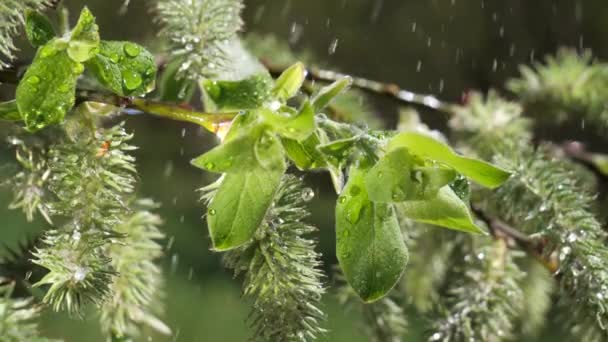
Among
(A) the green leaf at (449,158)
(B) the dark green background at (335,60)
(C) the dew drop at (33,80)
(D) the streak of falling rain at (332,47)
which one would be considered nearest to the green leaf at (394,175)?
(A) the green leaf at (449,158)

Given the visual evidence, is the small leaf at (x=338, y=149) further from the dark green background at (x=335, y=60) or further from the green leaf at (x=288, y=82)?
the dark green background at (x=335, y=60)

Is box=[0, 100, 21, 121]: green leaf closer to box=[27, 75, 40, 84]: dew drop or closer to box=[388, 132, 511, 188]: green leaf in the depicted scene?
box=[27, 75, 40, 84]: dew drop

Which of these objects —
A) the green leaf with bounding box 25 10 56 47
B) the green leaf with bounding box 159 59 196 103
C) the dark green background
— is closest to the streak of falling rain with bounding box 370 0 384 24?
the dark green background

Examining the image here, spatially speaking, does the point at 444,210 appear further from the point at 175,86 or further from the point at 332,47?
the point at 332,47

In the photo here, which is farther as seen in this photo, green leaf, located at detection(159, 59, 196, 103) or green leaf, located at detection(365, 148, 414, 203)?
green leaf, located at detection(159, 59, 196, 103)

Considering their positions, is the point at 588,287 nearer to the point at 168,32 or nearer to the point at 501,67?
the point at 168,32

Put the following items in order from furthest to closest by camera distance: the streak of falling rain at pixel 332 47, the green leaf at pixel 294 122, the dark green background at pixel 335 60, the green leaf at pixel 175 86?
the streak of falling rain at pixel 332 47
the dark green background at pixel 335 60
the green leaf at pixel 175 86
the green leaf at pixel 294 122

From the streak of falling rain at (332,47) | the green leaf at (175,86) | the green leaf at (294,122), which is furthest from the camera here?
the streak of falling rain at (332,47)
